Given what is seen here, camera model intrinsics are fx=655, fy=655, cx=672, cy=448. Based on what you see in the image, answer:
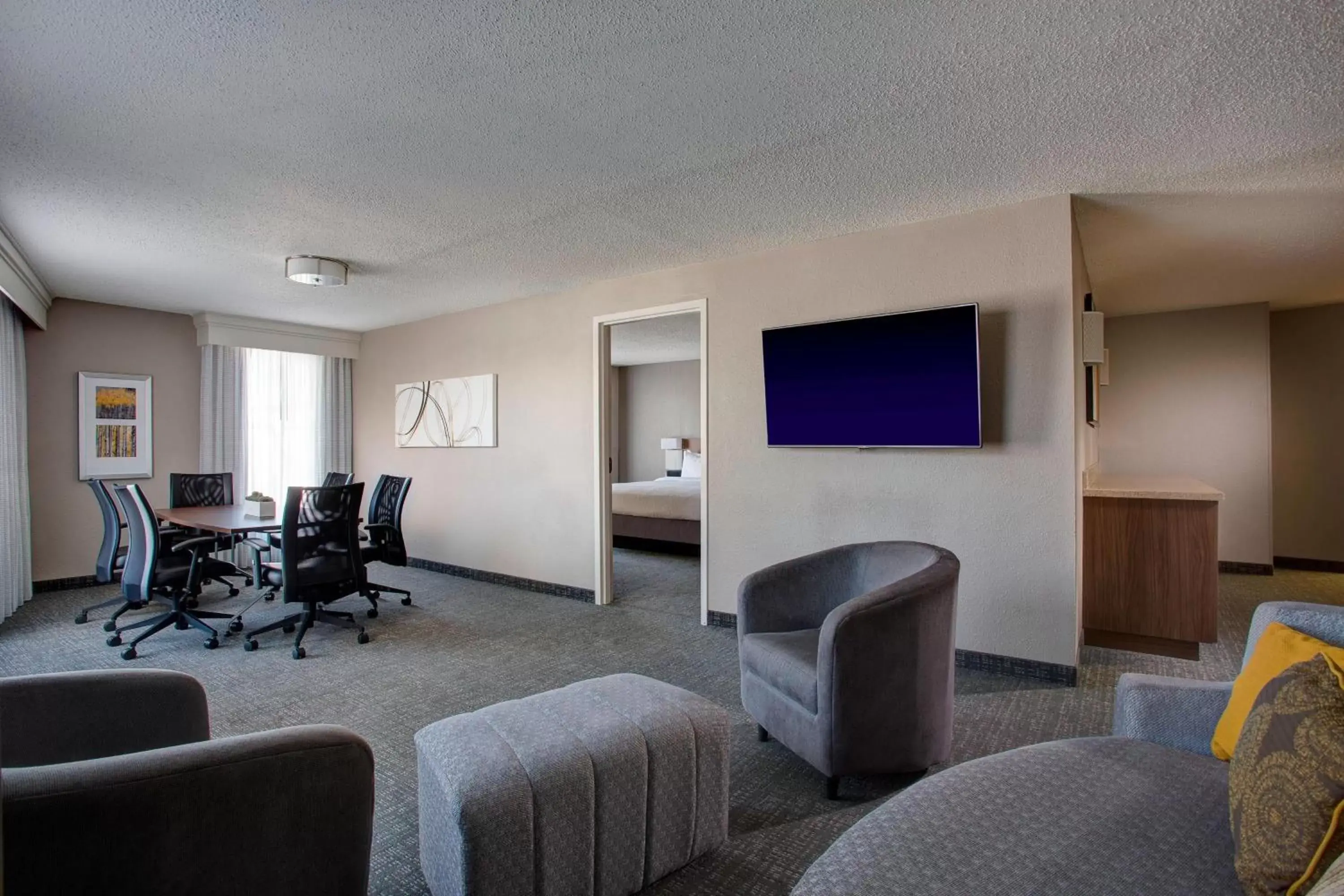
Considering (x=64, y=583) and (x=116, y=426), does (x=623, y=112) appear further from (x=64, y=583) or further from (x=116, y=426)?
(x=64, y=583)

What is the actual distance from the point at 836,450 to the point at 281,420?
5.66 metres

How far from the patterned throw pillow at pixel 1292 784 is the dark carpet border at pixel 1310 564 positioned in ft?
21.3

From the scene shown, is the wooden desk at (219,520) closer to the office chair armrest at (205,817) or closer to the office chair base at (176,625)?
the office chair base at (176,625)

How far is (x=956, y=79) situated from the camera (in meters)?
2.15

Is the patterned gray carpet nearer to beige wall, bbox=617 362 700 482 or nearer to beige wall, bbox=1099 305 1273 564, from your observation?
beige wall, bbox=1099 305 1273 564

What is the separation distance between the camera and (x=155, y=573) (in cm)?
395

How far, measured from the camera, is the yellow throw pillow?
1349 millimetres

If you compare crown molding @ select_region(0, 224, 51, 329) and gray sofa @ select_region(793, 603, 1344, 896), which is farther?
crown molding @ select_region(0, 224, 51, 329)

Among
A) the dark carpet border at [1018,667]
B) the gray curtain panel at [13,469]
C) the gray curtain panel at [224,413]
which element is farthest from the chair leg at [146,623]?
the dark carpet border at [1018,667]

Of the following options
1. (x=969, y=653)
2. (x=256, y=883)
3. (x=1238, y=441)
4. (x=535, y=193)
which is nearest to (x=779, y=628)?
(x=969, y=653)

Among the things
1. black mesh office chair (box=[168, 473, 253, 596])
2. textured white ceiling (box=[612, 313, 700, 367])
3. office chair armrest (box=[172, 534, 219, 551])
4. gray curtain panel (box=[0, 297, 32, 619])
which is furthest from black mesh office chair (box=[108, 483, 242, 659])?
textured white ceiling (box=[612, 313, 700, 367])

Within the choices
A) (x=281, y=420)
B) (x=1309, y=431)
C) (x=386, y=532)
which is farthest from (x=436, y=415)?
(x=1309, y=431)

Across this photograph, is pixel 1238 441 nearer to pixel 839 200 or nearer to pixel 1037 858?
pixel 839 200

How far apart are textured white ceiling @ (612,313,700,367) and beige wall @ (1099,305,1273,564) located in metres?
4.11
